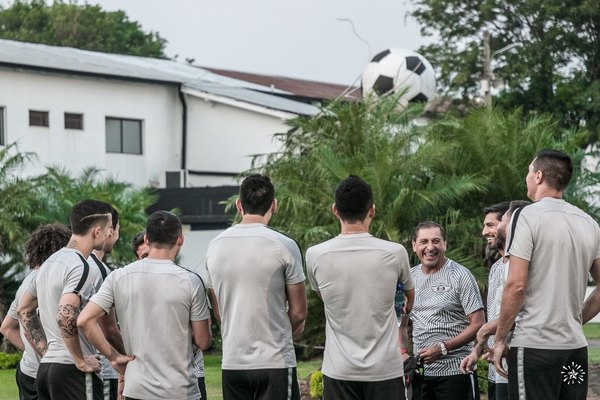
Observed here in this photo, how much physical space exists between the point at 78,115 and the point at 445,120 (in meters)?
22.1

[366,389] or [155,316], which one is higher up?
[155,316]

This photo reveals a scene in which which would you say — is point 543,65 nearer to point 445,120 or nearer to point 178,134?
point 178,134

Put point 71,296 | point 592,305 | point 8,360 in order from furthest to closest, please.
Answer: point 8,360 → point 71,296 → point 592,305

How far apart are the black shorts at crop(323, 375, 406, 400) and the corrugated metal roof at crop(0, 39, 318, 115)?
3001 cm

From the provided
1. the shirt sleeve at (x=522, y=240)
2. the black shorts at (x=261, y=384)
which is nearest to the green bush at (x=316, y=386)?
the black shorts at (x=261, y=384)

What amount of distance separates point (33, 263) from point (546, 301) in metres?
3.84

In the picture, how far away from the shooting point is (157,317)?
25.7 feet

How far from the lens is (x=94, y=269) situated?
8375 millimetres

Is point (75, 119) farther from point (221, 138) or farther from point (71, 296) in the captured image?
point (71, 296)

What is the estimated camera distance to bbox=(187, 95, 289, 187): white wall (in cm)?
4050

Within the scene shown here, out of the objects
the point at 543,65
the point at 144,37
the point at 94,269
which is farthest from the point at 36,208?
the point at 144,37

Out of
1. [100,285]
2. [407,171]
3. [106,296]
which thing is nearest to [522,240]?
[106,296]

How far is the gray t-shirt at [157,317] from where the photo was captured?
7.85 meters

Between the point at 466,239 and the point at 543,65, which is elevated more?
the point at 543,65
